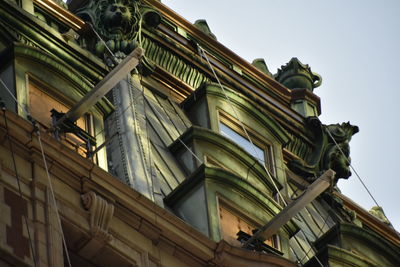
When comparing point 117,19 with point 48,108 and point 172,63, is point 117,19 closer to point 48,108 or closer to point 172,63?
point 172,63

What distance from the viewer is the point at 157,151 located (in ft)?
138

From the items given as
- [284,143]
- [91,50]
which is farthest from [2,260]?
[284,143]

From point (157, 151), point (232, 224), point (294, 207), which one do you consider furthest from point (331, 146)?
point (294, 207)

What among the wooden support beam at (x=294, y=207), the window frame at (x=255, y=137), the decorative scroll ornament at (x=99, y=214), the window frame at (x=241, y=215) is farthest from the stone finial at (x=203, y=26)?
the decorative scroll ornament at (x=99, y=214)

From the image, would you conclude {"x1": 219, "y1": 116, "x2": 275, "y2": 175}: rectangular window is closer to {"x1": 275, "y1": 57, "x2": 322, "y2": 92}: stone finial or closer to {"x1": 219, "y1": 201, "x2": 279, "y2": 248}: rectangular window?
{"x1": 219, "y1": 201, "x2": 279, "y2": 248}: rectangular window

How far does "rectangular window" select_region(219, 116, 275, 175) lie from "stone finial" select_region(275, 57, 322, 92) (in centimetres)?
655

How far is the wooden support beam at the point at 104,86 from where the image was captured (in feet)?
122

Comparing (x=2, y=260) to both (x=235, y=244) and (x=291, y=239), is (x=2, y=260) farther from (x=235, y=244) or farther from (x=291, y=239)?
(x=291, y=239)

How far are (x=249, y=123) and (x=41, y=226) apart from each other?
42.3ft

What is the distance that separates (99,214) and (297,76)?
18514 mm

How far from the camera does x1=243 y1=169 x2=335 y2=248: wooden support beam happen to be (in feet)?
128

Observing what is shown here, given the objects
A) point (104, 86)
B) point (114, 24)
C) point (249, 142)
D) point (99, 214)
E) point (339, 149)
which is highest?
point (339, 149)

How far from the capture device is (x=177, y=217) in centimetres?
3716

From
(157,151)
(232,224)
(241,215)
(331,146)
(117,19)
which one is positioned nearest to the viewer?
(232,224)
